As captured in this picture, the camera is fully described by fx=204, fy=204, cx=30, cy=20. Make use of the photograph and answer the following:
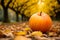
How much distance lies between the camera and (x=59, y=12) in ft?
93.1

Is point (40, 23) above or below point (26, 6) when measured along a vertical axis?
below

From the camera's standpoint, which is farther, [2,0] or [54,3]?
[54,3]

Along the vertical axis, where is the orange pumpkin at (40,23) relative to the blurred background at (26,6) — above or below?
below

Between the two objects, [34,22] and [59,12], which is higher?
[59,12]

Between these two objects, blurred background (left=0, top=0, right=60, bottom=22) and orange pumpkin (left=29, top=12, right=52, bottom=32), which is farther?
blurred background (left=0, top=0, right=60, bottom=22)

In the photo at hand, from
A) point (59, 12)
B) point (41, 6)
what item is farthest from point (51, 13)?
point (59, 12)

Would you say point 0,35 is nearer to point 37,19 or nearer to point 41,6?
point 37,19

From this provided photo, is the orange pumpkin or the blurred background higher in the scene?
the blurred background

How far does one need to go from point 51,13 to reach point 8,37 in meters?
30.6

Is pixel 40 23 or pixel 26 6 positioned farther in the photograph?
pixel 26 6

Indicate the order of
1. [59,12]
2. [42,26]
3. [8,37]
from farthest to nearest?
1. [59,12]
2. [42,26]
3. [8,37]

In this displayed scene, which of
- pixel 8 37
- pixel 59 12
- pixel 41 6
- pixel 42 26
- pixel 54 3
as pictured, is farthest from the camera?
pixel 41 6

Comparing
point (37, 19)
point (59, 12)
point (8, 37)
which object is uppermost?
point (59, 12)

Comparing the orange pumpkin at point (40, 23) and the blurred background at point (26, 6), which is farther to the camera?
the blurred background at point (26, 6)
